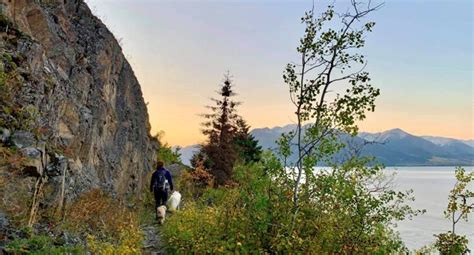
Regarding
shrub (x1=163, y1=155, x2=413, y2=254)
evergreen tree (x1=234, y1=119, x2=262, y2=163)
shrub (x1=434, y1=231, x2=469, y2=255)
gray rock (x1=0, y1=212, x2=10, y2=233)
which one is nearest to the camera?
gray rock (x1=0, y1=212, x2=10, y2=233)

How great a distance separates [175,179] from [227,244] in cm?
1957

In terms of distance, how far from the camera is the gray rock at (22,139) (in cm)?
876

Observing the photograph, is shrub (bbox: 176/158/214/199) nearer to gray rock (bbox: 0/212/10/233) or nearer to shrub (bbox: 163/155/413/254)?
shrub (bbox: 163/155/413/254)

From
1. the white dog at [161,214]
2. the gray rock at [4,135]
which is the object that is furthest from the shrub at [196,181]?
the gray rock at [4,135]

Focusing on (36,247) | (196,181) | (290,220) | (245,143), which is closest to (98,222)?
(36,247)

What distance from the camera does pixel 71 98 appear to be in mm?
13398

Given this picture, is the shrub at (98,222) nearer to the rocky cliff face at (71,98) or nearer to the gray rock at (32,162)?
the rocky cliff face at (71,98)

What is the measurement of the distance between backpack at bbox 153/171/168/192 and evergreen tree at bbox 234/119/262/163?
830 inches

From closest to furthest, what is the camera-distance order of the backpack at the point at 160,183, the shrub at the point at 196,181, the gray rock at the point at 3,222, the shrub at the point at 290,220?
the gray rock at the point at 3,222
the shrub at the point at 290,220
the backpack at the point at 160,183
the shrub at the point at 196,181

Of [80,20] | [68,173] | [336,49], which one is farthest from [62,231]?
[80,20]

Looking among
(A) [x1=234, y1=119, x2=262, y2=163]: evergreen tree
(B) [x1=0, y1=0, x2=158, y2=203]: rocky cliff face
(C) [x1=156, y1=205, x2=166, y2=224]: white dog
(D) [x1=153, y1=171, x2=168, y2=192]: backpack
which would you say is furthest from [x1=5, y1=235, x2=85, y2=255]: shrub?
(A) [x1=234, y1=119, x2=262, y2=163]: evergreen tree

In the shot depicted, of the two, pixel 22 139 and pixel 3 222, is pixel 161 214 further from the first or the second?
pixel 3 222

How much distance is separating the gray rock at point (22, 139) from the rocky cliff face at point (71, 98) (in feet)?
0.06

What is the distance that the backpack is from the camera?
15.0 meters
